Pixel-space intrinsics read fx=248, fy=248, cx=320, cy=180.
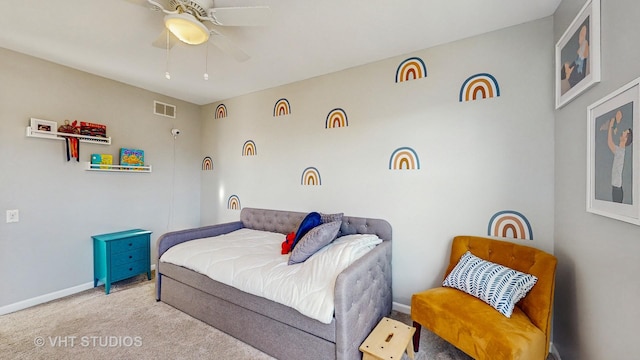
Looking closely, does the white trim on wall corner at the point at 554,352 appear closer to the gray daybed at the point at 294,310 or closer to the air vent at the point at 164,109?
the gray daybed at the point at 294,310

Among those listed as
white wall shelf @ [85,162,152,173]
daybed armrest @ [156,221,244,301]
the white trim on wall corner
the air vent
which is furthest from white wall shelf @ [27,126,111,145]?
the white trim on wall corner

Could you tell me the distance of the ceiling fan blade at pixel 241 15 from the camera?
1495 mm

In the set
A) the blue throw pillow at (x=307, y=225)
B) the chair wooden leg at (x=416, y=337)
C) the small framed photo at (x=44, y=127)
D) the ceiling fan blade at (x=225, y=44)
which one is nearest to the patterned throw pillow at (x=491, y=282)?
the chair wooden leg at (x=416, y=337)

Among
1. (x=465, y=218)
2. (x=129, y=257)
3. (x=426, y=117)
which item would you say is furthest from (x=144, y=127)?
(x=465, y=218)

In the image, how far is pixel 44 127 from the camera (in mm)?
2586

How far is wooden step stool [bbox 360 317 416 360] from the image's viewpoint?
148 centimetres

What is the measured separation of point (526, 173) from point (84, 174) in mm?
4463

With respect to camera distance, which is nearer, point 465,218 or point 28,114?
point 465,218

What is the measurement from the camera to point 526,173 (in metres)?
1.93

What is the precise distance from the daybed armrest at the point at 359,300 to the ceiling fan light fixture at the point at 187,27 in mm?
1806

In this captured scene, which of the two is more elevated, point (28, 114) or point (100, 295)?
point (28, 114)

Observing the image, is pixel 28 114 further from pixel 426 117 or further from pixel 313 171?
pixel 426 117

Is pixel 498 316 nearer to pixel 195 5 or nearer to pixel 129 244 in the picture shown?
pixel 195 5

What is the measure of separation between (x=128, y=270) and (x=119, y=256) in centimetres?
21
